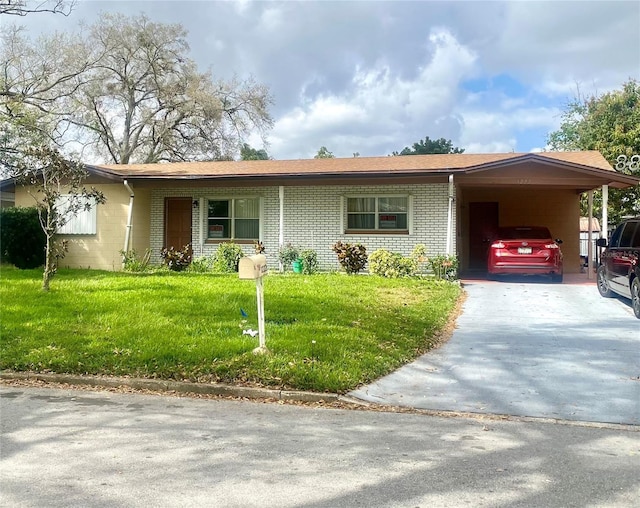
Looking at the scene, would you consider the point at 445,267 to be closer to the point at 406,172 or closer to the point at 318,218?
the point at 406,172

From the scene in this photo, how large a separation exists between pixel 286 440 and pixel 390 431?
0.90 m

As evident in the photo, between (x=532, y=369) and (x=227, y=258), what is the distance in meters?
11.3

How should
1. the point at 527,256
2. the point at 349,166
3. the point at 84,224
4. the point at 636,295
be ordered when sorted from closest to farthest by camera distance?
the point at 636,295 < the point at 527,256 < the point at 349,166 < the point at 84,224

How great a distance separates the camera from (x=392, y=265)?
1516cm

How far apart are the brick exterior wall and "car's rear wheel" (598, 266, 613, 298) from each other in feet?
15.7

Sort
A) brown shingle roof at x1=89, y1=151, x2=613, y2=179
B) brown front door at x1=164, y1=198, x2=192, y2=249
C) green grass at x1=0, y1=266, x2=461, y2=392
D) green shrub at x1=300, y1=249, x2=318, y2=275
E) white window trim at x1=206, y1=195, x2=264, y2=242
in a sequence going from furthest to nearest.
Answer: brown front door at x1=164, y1=198, x2=192, y2=249
white window trim at x1=206, y1=195, x2=264, y2=242
green shrub at x1=300, y1=249, x2=318, y2=275
brown shingle roof at x1=89, y1=151, x2=613, y2=179
green grass at x1=0, y1=266, x2=461, y2=392

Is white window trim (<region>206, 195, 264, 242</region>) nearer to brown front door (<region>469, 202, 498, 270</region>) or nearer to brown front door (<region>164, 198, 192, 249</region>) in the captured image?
brown front door (<region>164, 198, 192, 249</region>)

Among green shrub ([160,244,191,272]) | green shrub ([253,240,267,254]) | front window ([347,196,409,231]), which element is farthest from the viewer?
green shrub ([160,244,191,272])

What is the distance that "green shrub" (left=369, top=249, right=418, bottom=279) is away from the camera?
15.2 meters

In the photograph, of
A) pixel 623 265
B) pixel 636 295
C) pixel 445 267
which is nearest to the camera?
pixel 636 295

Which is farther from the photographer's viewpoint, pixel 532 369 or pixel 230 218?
pixel 230 218

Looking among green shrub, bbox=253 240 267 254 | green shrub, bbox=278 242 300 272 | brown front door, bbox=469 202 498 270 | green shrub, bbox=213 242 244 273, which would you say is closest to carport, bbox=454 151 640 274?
brown front door, bbox=469 202 498 270

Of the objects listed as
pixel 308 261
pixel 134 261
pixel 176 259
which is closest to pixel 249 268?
pixel 308 261

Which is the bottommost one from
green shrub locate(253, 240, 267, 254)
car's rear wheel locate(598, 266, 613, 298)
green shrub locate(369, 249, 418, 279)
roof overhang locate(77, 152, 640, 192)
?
car's rear wheel locate(598, 266, 613, 298)
